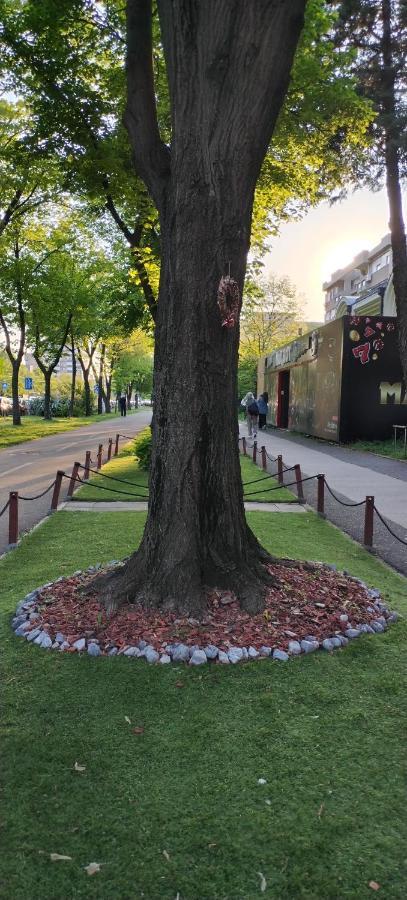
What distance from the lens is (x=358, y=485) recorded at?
13.4 meters

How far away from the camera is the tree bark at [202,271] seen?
461 centimetres

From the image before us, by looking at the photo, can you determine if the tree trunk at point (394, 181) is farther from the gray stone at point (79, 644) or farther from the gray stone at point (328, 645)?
the gray stone at point (79, 644)

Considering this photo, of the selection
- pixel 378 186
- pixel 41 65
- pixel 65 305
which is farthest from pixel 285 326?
pixel 41 65

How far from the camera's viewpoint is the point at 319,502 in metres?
10.4

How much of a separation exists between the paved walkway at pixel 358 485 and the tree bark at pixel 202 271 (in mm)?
3233

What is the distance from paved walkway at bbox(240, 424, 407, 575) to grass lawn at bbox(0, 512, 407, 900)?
12.3 ft

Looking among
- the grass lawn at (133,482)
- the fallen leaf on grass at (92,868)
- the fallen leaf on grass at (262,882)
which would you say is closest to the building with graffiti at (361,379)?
the grass lawn at (133,482)

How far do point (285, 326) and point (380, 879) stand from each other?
58.2 m

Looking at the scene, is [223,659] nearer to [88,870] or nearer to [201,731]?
[201,731]

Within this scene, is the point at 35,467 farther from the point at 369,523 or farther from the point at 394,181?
the point at 394,181

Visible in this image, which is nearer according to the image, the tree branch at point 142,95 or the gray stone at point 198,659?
the gray stone at point 198,659

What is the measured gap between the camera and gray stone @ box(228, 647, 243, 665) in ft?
13.9

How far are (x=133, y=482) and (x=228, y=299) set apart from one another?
9.14 meters

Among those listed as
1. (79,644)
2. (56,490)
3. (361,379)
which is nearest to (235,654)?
(79,644)
